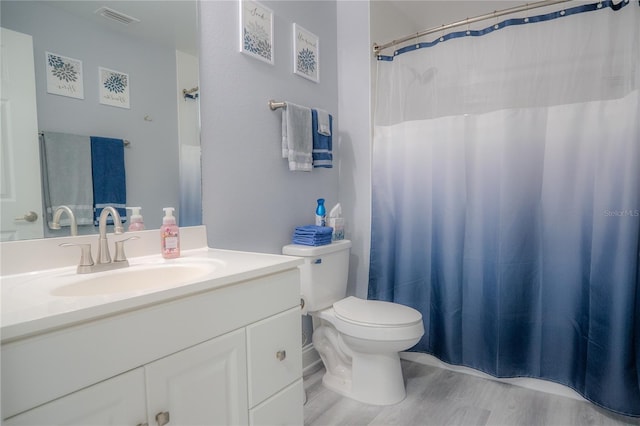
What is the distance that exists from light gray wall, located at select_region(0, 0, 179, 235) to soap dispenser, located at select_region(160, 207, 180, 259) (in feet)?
0.27

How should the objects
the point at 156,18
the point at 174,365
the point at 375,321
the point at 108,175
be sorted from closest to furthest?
the point at 174,365 < the point at 108,175 < the point at 156,18 < the point at 375,321

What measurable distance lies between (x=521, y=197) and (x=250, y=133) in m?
1.37

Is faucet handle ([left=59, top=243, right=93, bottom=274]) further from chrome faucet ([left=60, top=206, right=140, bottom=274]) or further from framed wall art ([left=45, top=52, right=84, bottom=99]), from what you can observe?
framed wall art ([left=45, top=52, right=84, bottom=99])

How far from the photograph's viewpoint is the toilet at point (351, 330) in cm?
166

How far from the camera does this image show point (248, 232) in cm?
175

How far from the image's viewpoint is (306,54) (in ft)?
6.79

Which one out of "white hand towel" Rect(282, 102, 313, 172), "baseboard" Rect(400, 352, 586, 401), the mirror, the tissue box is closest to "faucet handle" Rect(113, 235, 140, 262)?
the mirror

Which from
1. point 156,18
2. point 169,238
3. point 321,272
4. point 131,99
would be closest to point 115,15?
point 156,18

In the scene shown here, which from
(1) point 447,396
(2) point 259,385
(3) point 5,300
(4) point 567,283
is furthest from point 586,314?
(3) point 5,300

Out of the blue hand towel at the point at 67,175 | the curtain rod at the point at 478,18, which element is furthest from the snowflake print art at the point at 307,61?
the blue hand towel at the point at 67,175

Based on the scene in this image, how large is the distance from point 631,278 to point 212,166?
1.87m

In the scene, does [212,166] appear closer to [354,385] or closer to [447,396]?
[354,385]

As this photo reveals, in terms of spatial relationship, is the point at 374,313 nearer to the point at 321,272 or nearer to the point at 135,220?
the point at 321,272

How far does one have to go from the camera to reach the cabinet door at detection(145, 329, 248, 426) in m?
0.84
